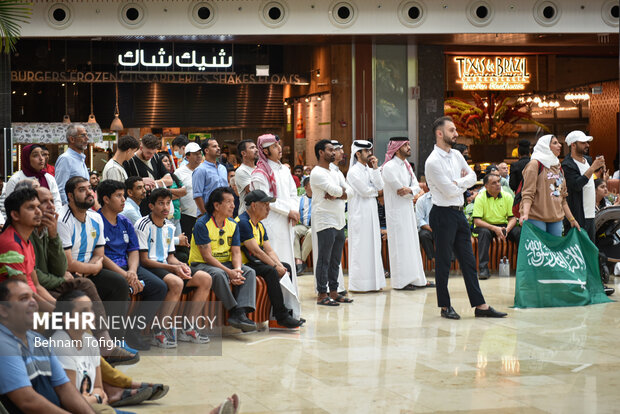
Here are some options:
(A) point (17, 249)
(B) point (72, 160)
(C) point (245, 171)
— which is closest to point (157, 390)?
(A) point (17, 249)

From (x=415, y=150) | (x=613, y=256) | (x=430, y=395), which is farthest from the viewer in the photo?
(x=415, y=150)

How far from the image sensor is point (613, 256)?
9.80m

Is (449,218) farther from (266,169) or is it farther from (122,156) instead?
(122,156)

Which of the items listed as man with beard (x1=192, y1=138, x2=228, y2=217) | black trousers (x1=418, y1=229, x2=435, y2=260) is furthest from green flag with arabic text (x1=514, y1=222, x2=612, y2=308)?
man with beard (x1=192, y1=138, x2=228, y2=217)

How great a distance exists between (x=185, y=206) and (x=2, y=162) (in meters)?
6.23

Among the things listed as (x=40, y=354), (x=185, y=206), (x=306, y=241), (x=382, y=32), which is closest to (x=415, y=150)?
(x=382, y=32)

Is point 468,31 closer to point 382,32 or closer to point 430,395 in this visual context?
point 382,32

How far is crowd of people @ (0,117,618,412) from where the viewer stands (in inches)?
168

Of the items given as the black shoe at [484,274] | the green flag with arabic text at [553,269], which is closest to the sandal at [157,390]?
the green flag with arabic text at [553,269]

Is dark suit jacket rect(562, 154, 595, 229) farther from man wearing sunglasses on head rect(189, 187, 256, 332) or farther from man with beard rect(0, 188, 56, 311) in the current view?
man with beard rect(0, 188, 56, 311)

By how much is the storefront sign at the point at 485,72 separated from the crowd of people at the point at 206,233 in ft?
24.2

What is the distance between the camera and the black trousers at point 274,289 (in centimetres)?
686

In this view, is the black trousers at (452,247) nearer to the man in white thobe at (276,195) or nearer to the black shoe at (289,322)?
the man in white thobe at (276,195)

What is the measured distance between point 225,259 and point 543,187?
3137 mm
